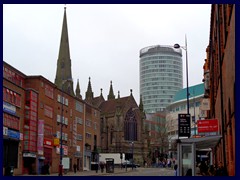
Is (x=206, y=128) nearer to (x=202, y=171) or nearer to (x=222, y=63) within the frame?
(x=202, y=171)

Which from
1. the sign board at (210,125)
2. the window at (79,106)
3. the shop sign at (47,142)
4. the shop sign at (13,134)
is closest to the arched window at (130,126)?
the window at (79,106)

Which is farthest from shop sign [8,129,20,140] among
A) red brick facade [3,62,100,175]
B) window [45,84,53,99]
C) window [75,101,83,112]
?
window [75,101,83,112]

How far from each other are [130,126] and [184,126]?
86.1m

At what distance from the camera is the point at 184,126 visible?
31.0 m

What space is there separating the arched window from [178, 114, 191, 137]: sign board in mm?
83723

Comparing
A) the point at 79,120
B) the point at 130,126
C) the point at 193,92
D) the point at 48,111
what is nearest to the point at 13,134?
the point at 48,111

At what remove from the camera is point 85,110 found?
79562mm

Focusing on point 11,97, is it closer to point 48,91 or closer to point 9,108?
point 9,108

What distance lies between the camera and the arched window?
11556cm

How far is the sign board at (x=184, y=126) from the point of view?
101 feet

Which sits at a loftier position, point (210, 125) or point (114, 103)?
point (114, 103)

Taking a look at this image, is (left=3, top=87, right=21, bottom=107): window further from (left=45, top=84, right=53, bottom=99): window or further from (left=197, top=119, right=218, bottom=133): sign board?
(left=197, top=119, right=218, bottom=133): sign board

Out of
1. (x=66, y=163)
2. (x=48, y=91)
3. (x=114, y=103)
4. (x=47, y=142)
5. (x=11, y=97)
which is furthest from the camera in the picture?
(x=114, y=103)
